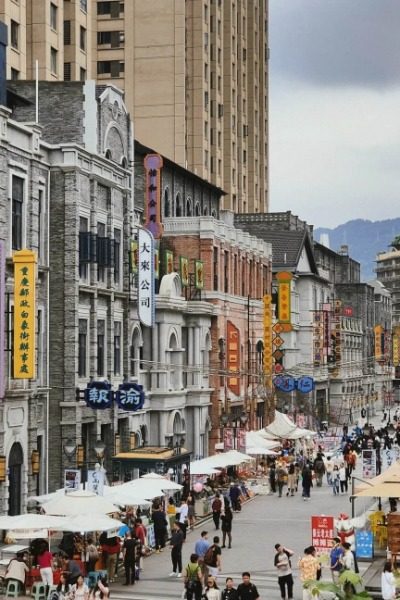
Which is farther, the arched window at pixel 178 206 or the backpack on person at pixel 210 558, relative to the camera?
the arched window at pixel 178 206

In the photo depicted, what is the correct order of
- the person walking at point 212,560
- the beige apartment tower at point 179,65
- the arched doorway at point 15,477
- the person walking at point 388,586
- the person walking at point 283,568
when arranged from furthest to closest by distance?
the beige apartment tower at point 179,65, the arched doorway at point 15,477, the person walking at point 212,560, the person walking at point 283,568, the person walking at point 388,586

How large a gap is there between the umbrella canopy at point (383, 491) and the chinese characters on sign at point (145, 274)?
18.7 metres

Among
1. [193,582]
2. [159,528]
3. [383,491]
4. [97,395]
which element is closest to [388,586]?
[193,582]

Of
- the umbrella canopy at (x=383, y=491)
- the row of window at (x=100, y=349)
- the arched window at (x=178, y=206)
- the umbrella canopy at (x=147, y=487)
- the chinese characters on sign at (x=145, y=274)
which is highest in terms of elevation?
the arched window at (x=178, y=206)

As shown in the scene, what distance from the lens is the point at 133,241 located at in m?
50.2

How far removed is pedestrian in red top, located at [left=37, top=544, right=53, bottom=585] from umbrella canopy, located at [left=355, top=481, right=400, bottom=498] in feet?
27.4

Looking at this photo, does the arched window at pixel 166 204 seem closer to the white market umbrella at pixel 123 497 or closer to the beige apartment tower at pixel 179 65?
the beige apartment tower at pixel 179 65

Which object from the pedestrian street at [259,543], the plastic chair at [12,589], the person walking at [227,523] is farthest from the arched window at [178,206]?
the plastic chair at [12,589]

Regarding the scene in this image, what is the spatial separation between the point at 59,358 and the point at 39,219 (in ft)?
16.3

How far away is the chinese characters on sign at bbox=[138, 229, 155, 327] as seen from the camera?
4981 cm

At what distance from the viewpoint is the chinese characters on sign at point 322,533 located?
3212cm

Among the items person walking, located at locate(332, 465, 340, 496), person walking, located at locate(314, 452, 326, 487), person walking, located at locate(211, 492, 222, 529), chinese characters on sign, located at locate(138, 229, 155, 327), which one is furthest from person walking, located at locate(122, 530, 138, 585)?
person walking, located at locate(314, 452, 326, 487)

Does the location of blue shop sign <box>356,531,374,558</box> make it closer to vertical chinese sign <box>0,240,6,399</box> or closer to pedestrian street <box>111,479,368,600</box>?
pedestrian street <box>111,479,368,600</box>

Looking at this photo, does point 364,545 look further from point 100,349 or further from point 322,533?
point 100,349
